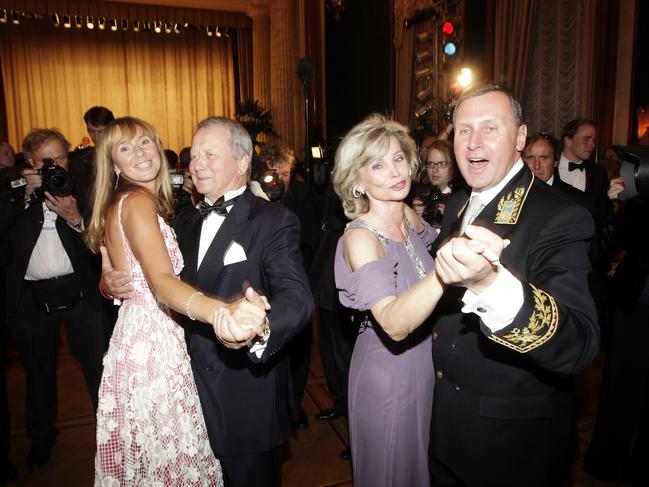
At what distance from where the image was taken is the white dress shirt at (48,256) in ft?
8.93

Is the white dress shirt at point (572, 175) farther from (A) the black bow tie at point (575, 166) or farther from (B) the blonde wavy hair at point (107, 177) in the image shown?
(B) the blonde wavy hair at point (107, 177)

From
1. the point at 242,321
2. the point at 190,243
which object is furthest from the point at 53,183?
the point at 242,321

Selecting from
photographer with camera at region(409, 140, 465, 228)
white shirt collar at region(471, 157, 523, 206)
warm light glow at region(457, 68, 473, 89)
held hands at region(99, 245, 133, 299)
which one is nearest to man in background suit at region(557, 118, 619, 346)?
photographer with camera at region(409, 140, 465, 228)

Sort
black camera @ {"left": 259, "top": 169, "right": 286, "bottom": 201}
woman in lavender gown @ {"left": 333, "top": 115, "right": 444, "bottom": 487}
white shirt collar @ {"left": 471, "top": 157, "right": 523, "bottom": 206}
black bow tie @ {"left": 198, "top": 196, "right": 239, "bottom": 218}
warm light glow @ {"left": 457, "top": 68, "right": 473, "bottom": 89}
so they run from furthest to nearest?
warm light glow @ {"left": 457, "top": 68, "right": 473, "bottom": 89}, black camera @ {"left": 259, "top": 169, "right": 286, "bottom": 201}, black bow tie @ {"left": 198, "top": 196, "right": 239, "bottom": 218}, woman in lavender gown @ {"left": 333, "top": 115, "right": 444, "bottom": 487}, white shirt collar @ {"left": 471, "top": 157, "right": 523, "bottom": 206}

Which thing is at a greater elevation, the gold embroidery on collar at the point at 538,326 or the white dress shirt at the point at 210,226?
the white dress shirt at the point at 210,226

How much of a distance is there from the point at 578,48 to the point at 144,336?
5.35 metres

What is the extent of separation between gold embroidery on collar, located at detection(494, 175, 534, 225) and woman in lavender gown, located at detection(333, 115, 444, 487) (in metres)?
0.39

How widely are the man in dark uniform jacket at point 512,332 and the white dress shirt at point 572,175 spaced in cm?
261

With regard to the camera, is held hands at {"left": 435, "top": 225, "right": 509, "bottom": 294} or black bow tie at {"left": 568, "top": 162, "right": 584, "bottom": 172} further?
black bow tie at {"left": 568, "top": 162, "right": 584, "bottom": 172}

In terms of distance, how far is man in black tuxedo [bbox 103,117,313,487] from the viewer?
5.78 ft

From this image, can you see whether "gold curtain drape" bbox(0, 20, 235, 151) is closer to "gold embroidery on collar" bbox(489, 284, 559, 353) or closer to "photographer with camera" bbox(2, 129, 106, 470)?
"photographer with camera" bbox(2, 129, 106, 470)

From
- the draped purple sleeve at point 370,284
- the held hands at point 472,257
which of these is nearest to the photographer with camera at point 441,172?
the draped purple sleeve at point 370,284

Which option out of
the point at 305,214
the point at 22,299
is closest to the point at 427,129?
the point at 305,214

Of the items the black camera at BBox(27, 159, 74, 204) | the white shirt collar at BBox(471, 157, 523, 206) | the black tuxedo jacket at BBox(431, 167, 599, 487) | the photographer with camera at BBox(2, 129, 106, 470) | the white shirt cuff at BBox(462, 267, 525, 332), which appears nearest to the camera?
the white shirt cuff at BBox(462, 267, 525, 332)
